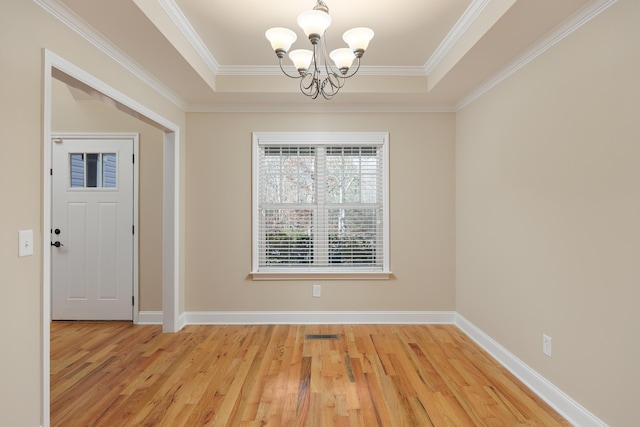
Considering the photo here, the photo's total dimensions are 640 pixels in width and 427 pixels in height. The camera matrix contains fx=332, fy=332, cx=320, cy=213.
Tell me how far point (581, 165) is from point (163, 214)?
3.80 metres

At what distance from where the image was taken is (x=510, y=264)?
2.82m

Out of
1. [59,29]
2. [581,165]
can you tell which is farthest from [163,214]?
[581,165]

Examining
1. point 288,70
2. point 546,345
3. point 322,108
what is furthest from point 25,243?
point 546,345

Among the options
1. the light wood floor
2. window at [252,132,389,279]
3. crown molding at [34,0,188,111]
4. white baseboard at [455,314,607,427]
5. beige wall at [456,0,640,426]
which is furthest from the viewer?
window at [252,132,389,279]

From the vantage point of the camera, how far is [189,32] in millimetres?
2691

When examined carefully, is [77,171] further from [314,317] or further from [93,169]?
[314,317]

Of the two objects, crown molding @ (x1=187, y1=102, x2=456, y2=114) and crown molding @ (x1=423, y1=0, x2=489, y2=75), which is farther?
crown molding @ (x1=187, y1=102, x2=456, y2=114)

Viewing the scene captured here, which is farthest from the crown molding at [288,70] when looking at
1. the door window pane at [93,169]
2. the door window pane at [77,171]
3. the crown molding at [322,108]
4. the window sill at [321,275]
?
the window sill at [321,275]

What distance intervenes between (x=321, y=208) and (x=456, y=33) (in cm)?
219

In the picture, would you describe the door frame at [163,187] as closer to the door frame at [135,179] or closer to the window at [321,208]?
the door frame at [135,179]

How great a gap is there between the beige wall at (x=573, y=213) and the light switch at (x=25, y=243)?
3.18 metres

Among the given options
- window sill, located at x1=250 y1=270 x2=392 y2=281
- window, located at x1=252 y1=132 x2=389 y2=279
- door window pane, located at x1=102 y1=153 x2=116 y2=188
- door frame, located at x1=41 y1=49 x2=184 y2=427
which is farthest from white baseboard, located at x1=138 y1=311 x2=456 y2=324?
door window pane, located at x1=102 y1=153 x2=116 y2=188

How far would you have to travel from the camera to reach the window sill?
12.8 ft

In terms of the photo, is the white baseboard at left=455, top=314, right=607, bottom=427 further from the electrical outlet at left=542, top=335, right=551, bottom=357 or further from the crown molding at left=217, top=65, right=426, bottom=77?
the crown molding at left=217, top=65, right=426, bottom=77
